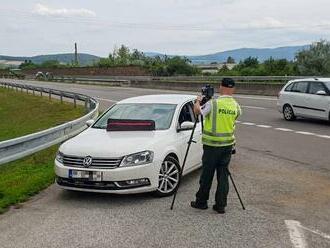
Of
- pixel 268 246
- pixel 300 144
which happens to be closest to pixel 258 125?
pixel 300 144

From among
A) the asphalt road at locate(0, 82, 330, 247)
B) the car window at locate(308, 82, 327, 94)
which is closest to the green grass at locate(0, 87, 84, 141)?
the car window at locate(308, 82, 327, 94)

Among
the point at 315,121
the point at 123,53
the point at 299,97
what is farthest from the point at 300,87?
the point at 123,53

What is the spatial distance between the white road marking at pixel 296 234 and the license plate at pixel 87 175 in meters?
2.53

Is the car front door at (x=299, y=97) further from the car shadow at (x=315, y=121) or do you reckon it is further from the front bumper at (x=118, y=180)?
the front bumper at (x=118, y=180)

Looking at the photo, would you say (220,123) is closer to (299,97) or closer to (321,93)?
(321,93)

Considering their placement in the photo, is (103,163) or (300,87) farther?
(300,87)

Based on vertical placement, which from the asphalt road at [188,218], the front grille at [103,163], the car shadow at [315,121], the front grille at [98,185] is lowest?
the car shadow at [315,121]

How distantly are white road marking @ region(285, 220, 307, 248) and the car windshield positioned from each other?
113 inches

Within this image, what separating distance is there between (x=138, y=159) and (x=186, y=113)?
2013 millimetres

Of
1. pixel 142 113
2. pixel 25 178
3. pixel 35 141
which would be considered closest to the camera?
pixel 142 113

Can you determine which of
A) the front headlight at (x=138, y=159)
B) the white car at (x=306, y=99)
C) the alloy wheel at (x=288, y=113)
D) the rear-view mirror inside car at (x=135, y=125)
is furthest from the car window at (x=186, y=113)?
the alloy wheel at (x=288, y=113)

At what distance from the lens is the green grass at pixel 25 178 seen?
8233 mm

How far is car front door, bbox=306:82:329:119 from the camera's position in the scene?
696 inches

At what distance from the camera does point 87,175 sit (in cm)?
759
